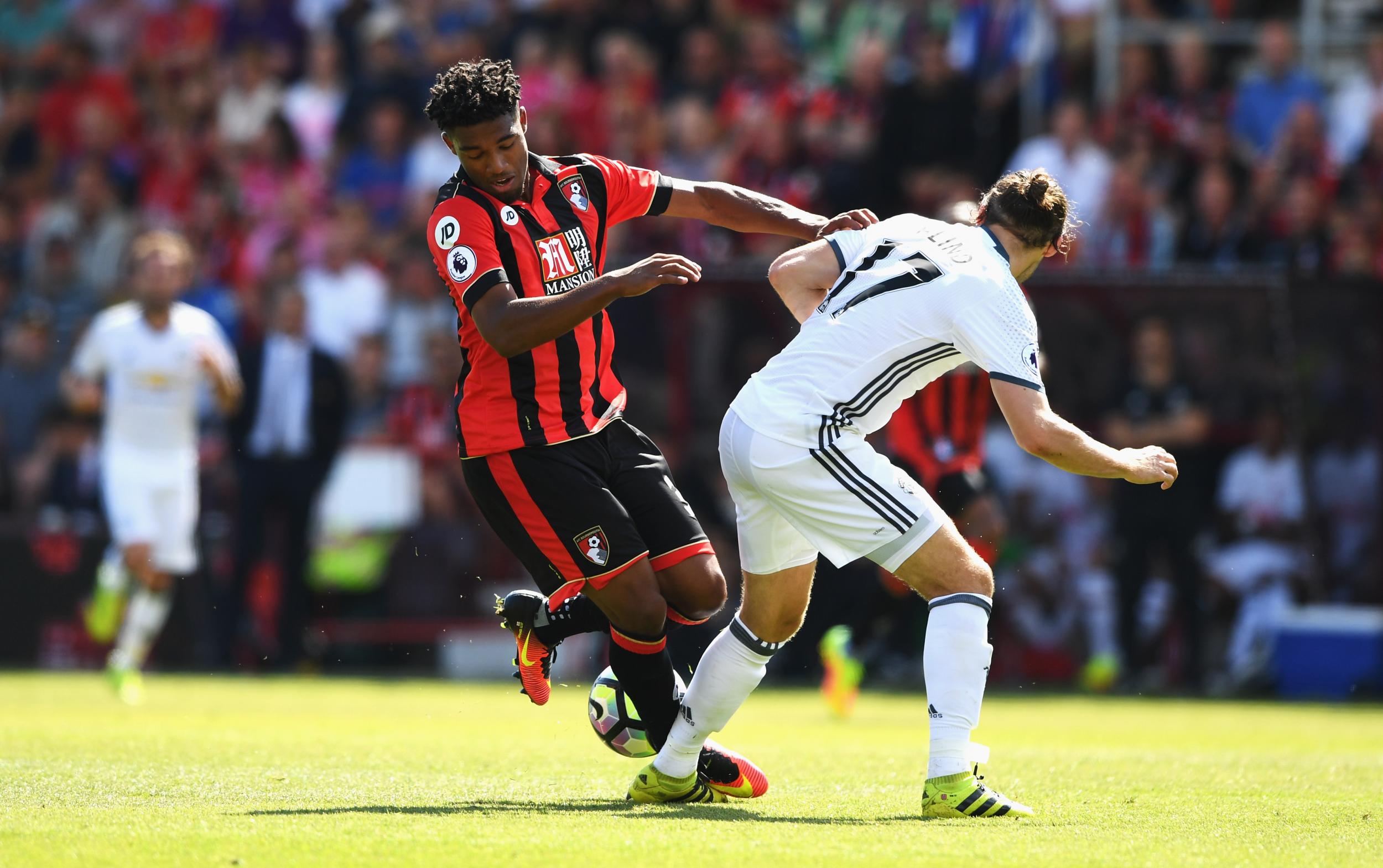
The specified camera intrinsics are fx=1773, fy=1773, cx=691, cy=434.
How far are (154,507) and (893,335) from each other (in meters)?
8.15

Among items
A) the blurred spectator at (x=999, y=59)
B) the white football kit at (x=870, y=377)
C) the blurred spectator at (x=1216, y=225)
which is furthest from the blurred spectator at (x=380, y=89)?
the white football kit at (x=870, y=377)

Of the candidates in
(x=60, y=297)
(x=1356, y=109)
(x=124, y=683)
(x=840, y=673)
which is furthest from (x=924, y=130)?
(x=60, y=297)

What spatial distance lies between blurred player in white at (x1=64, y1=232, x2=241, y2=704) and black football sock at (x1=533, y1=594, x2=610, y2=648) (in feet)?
18.7

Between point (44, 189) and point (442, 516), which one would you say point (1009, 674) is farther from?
point (44, 189)

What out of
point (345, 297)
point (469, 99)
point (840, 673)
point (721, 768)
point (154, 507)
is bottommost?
point (840, 673)

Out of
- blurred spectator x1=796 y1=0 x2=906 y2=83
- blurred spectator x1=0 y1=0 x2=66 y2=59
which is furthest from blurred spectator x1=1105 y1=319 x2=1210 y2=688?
blurred spectator x1=0 y1=0 x2=66 y2=59

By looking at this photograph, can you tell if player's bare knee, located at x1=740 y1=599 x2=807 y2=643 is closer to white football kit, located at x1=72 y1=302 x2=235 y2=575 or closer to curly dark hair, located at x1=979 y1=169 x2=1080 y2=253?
curly dark hair, located at x1=979 y1=169 x2=1080 y2=253

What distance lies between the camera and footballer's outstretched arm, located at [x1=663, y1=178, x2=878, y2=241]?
696 cm

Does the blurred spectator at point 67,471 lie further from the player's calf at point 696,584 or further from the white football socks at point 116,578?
the player's calf at point 696,584

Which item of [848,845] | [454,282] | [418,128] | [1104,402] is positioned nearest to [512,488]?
[454,282]

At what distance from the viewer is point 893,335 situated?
19.3 ft

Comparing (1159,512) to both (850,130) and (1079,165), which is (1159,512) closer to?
(1079,165)

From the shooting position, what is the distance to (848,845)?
16.9ft

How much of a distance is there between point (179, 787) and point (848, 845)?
106 inches
